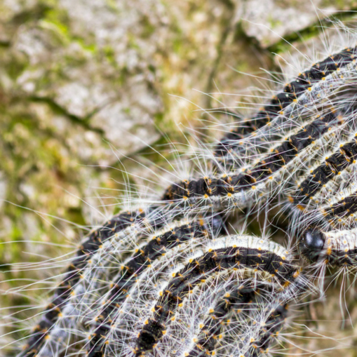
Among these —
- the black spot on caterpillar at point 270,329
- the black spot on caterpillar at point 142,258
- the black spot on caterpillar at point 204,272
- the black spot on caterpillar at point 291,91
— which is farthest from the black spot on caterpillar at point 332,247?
the black spot on caterpillar at point 291,91

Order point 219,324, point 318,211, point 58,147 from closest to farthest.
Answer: point 318,211, point 219,324, point 58,147

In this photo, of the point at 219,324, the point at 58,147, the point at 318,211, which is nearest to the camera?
the point at 318,211

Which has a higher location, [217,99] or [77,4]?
[77,4]

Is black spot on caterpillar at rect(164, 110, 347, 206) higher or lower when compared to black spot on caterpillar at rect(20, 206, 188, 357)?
higher

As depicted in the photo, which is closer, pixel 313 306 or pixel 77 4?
pixel 313 306

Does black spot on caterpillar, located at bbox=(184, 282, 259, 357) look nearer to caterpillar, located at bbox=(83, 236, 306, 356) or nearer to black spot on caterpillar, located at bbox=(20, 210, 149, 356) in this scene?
caterpillar, located at bbox=(83, 236, 306, 356)

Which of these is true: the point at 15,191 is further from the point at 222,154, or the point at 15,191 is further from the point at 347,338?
the point at 347,338

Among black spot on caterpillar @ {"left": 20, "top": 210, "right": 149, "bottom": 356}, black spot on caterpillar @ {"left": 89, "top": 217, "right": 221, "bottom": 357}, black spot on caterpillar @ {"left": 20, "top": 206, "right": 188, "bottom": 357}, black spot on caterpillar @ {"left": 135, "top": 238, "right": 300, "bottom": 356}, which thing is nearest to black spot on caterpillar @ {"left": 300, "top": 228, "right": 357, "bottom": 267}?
black spot on caterpillar @ {"left": 135, "top": 238, "right": 300, "bottom": 356}

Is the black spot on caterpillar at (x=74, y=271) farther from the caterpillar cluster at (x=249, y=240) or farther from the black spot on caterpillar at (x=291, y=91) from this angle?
the black spot on caterpillar at (x=291, y=91)

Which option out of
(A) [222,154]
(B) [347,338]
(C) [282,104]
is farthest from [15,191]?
(B) [347,338]
